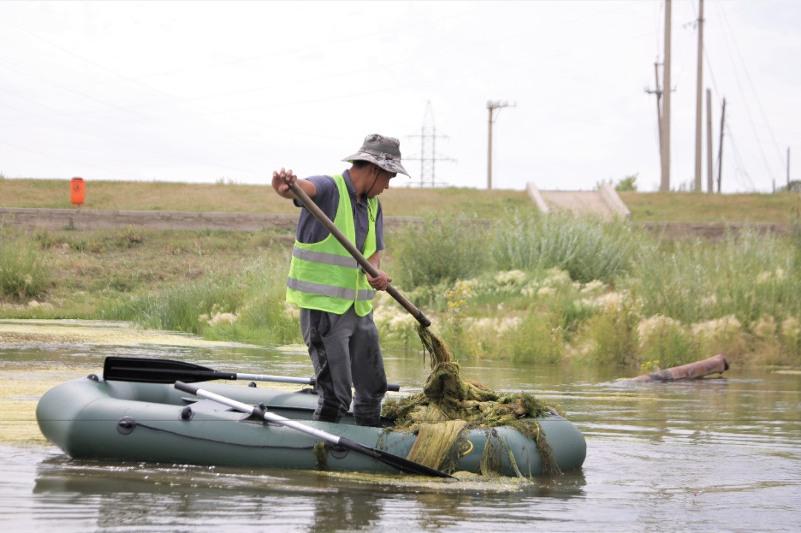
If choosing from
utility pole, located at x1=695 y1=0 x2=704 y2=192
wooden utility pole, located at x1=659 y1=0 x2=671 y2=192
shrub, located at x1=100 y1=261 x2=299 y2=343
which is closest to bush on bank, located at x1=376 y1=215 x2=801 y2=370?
shrub, located at x1=100 y1=261 x2=299 y2=343

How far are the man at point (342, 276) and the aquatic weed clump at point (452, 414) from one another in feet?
1.83

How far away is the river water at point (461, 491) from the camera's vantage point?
7.28 metres

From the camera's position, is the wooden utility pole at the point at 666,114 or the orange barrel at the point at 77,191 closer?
the orange barrel at the point at 77,191

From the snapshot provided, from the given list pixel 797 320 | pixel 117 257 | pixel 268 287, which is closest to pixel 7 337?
pixel 268 287

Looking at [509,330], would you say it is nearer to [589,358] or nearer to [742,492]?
[589,358]

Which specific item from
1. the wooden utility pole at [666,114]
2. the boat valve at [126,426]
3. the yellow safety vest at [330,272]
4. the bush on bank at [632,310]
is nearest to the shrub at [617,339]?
the bush on bank at [632,310]

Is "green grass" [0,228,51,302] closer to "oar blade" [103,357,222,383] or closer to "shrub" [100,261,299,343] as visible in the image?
"shrub" [100,261,299,343]

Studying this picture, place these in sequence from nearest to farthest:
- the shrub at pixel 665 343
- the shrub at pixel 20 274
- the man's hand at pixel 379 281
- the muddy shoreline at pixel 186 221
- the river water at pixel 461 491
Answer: the river water at pixel 461 491 → the man's hand at pixel 379 281 → the shrub at pixel 665 343 → the shrub at pixel 20 274 → the muddy shoreline at pixel 186 221

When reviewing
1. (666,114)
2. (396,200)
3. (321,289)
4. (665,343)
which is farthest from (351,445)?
(666,114)

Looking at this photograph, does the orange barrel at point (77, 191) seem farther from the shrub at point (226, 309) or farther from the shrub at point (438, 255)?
the shrub at point (438, 255)

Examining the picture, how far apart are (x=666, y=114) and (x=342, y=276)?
38.0 metres

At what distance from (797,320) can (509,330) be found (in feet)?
12.6

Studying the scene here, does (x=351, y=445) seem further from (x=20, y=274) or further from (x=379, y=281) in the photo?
(x=20, y=274)

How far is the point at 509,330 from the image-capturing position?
62.9 ft
